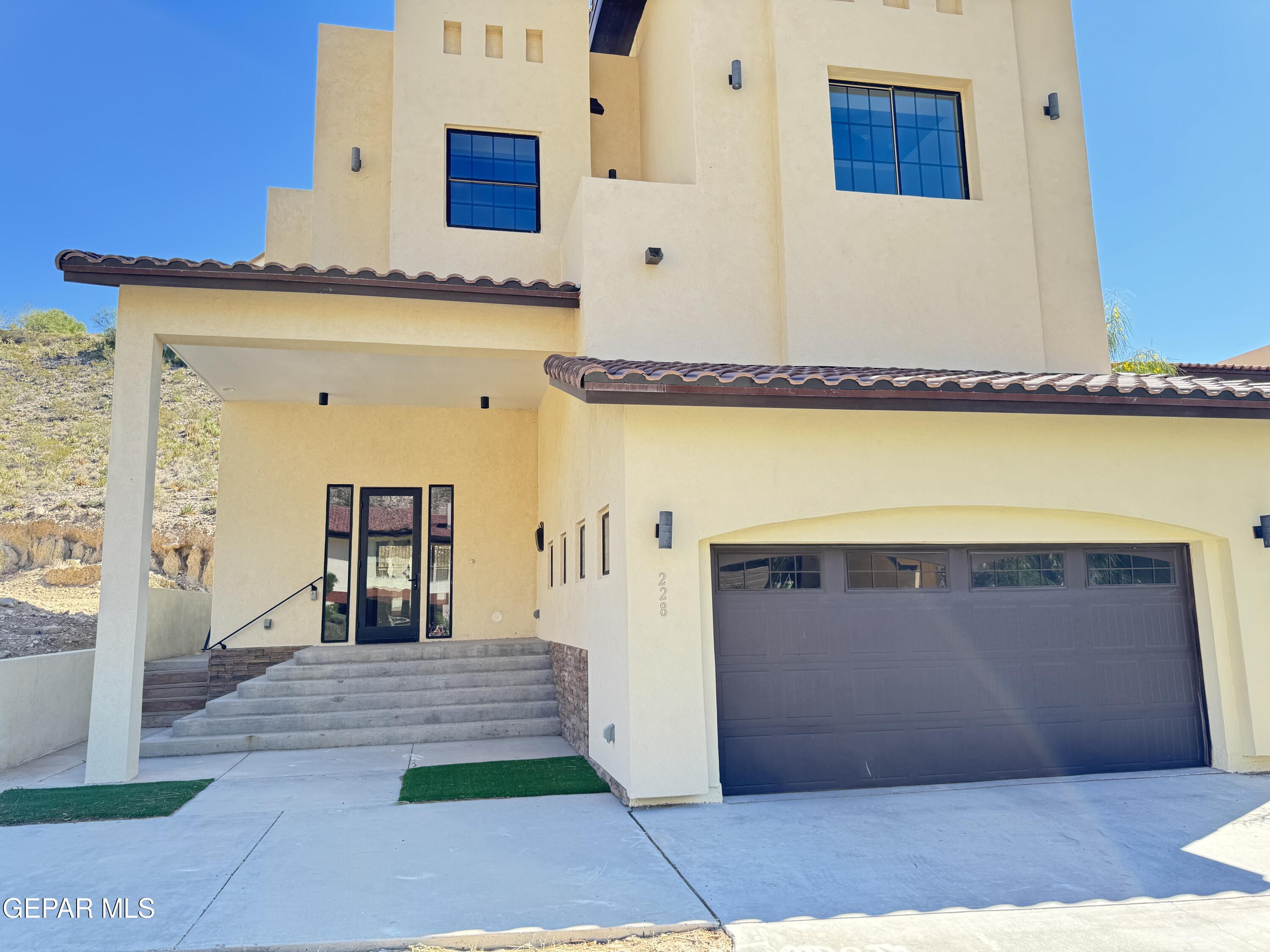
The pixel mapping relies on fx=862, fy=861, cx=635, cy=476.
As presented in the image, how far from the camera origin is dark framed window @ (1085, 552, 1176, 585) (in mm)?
8633

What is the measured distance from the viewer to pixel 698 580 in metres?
7.70

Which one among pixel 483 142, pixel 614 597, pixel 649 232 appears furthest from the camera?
pixel 483 142

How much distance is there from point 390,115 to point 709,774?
1094 cm

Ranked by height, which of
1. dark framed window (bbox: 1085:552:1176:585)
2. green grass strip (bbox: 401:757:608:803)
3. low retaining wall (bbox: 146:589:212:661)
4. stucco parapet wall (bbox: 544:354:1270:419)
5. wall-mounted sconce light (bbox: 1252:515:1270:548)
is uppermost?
stucco parapet wall (bbox: 544:354:1270:419)

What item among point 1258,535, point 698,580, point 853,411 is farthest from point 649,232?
point 1258,535

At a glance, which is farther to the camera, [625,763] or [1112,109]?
[1112,109]

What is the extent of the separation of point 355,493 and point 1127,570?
1088 cm

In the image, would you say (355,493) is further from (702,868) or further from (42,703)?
(702,868)

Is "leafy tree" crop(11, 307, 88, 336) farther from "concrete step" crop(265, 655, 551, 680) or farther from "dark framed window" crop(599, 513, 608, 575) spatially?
"dark framed window" crop(599, 513, 608, 575)

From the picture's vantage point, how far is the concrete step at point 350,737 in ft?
33.2

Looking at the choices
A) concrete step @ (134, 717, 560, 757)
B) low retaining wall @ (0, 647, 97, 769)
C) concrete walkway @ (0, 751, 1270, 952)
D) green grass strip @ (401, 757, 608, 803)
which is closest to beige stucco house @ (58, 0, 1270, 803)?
green grass strip @ (401, 757, 608, 803)

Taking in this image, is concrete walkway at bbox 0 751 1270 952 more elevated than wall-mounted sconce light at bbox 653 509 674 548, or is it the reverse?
wall-mounted sconce light at bbox 653 509 674 548

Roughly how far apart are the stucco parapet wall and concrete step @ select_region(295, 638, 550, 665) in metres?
5.51

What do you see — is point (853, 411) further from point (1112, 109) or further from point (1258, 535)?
point (1112, 109)
